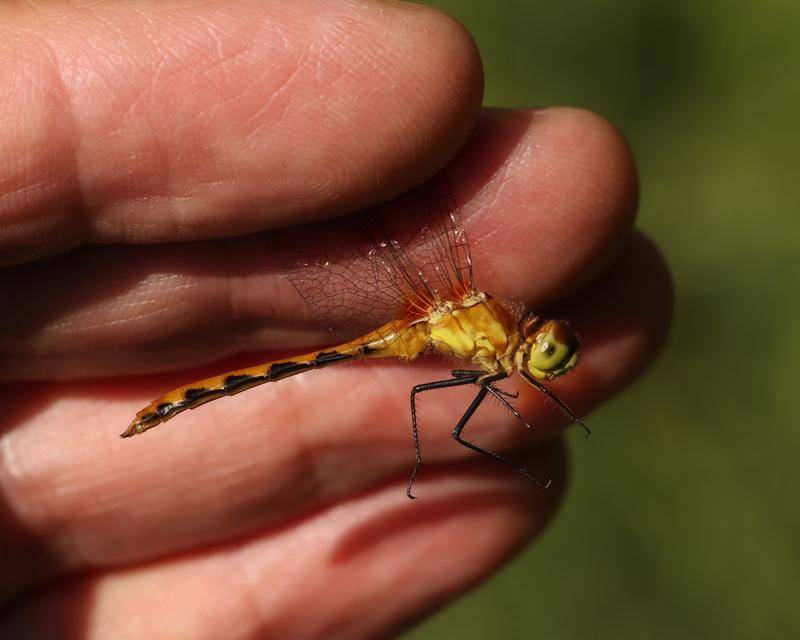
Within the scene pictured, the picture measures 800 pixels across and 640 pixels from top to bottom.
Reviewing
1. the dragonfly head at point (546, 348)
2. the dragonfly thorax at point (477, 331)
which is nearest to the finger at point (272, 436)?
the dragonfly thorax at point (477, 331)

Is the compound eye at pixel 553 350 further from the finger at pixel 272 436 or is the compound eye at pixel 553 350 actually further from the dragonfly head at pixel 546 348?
the finger at pixel 272 436

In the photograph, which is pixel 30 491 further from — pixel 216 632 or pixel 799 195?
pixel 799 195

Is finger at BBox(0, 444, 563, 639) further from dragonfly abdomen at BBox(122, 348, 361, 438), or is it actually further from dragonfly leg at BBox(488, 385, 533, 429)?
dragonfly abdomen at BBox(122, 348, 361, 438)

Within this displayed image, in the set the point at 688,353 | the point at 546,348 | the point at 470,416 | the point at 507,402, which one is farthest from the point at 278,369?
the point at 688,353

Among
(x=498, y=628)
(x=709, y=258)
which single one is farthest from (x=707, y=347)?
(x=498, y=628)

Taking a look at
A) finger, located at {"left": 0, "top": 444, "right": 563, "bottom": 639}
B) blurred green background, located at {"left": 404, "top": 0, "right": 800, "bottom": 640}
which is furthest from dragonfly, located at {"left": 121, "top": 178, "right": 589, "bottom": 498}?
blurred green background, located at {"left": 404, "top": 0, "right": 800, "bottom": 640}

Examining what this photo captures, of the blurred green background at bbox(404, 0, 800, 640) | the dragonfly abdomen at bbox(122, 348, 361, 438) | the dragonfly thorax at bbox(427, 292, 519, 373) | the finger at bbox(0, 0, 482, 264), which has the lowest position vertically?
the blurred green background at bbox(404, 0, 800, 640)
